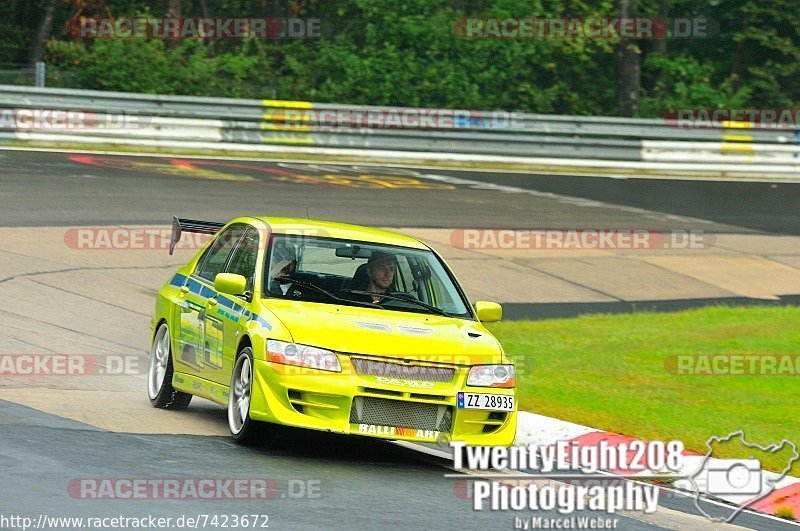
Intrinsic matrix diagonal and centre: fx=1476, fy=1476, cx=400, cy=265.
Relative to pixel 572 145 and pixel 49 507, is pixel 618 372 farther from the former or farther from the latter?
pixel 572 145

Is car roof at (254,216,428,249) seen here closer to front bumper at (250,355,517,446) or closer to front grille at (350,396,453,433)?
front bumper at (250,355,517,446)

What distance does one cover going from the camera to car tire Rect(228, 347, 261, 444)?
921cm

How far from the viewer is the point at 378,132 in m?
29.1

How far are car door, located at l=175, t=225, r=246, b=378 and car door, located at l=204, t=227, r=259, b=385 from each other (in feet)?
0.14

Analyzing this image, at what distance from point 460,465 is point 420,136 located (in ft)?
66.2

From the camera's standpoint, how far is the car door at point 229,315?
9758 millimetres

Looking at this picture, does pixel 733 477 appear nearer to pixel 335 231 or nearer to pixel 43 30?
pixel 335 231

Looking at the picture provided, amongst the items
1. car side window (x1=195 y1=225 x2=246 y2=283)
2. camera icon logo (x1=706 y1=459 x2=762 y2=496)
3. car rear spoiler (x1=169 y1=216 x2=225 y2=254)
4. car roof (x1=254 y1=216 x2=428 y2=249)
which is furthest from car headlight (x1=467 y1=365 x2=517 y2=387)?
car rear spoiler (x1=169 y1=216 x2=225 y2=254)

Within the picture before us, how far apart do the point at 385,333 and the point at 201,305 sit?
1.92 meters

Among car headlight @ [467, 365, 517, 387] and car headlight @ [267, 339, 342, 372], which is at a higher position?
car headlight @ [267, 339, 342, 372]
